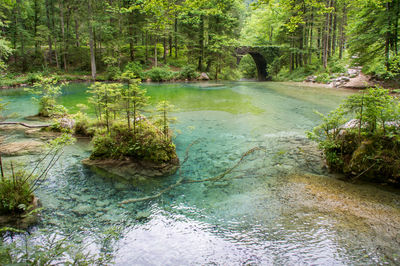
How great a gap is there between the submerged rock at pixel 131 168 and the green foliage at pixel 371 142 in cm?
404

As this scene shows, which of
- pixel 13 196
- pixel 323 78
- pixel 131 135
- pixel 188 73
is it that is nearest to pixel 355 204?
pixel 131 135

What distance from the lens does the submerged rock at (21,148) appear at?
717cm

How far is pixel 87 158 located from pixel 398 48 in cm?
2235

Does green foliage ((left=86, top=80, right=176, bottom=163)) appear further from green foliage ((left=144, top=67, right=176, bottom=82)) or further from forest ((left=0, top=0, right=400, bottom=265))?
green foliage ((left=144, top=67, right=176, bottom=82))

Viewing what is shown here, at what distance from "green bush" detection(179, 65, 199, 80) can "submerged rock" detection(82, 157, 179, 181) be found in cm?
2818

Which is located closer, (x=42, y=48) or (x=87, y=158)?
(x=87, y=158)

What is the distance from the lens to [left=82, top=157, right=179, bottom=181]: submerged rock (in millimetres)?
6051

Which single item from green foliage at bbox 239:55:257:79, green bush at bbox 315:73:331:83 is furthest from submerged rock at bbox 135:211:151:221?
green foliage at bbox 239:55:257:79

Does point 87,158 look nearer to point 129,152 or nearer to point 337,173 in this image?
point 129,152

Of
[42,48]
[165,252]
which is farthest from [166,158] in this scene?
[42,48]

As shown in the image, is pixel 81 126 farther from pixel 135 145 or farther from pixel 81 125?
pixel 135 145

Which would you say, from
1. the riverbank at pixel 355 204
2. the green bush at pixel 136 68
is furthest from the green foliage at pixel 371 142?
the green bush at pixel 136 68

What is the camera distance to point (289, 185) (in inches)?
215

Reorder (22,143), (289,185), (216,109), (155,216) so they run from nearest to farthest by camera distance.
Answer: (155,216)
(289,185)
(22,143)
(216,109)
